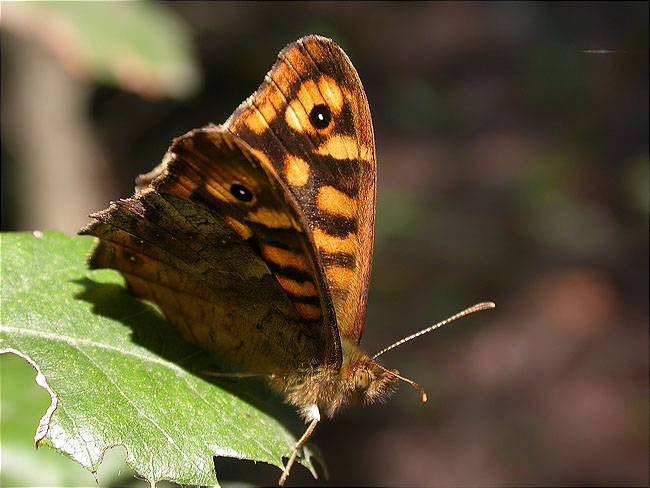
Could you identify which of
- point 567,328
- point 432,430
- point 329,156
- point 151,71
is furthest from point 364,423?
point 329,156

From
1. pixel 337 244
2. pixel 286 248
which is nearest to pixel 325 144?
pixel 337 244

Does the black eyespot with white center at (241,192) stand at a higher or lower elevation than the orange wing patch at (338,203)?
lower

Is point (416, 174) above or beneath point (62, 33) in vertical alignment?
above

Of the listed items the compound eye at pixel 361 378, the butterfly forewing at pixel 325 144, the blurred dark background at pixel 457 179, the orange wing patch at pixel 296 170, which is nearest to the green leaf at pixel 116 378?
the compound eye at pixel 361 378

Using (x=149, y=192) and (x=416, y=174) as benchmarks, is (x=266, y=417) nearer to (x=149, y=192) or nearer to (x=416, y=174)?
(x=149, y=192)

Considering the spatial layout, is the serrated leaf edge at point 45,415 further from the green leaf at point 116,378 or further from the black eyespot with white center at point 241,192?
the black eyespot with white center at point 241,192

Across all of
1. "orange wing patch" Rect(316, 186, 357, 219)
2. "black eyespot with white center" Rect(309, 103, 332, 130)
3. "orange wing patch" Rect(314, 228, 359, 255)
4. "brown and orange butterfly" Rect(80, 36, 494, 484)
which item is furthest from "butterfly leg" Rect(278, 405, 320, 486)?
"black eyespot with white center" Rect(309, 103, 332, 130)

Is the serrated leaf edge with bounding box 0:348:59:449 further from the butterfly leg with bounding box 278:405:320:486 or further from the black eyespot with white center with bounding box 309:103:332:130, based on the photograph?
the black eyespot with white center with bounding box 309:103:332:130

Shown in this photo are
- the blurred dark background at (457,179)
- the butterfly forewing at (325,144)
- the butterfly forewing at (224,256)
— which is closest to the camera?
the butterfly forewing at (224,256)
